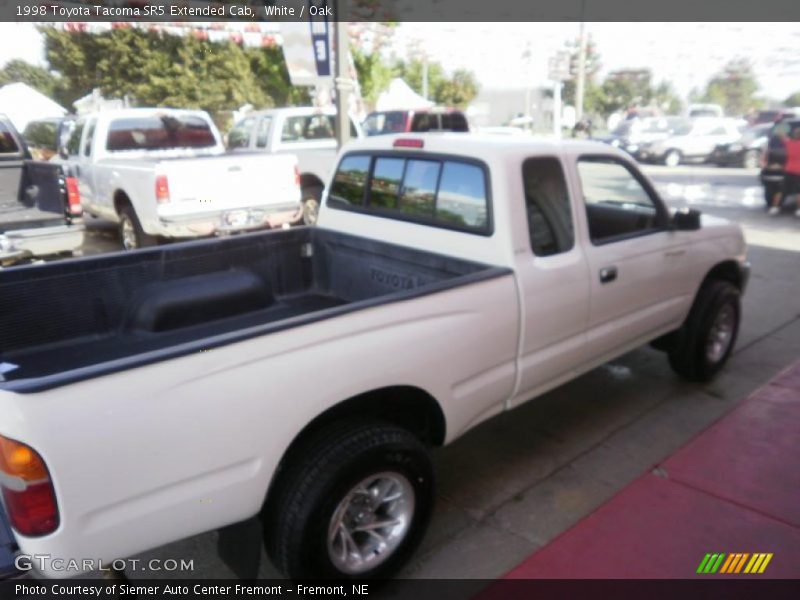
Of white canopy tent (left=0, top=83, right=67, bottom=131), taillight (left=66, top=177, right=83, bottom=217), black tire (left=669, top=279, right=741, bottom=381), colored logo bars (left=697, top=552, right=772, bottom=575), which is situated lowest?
colored logo bars (left=697, top=552, right=772, bottom=575)

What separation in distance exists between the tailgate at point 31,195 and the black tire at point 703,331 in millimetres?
6220

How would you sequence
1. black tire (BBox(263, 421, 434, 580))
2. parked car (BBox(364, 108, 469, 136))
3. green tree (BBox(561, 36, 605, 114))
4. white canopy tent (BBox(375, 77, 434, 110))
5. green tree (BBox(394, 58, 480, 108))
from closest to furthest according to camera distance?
black tire (BBox(263, 421, 434, 580))
parked car (BBox(364, 108, 469, 136))
white canopy tent (BBox(375, 77, 434, 110))
green tree (BBox(394, 58, 480, 108))
green tree (BBox(561, 36, 605, 114))

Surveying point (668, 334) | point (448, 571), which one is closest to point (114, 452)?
point (448, 571)

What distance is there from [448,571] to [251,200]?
228 inches

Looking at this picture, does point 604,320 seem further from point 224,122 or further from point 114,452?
point 224,122

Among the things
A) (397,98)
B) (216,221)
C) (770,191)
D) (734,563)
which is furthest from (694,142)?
(734,563)

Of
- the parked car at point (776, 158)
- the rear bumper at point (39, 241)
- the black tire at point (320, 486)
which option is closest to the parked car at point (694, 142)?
the parked car at point (776, 158)

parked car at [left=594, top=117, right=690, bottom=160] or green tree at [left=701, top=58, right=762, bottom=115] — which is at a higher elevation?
green tree at [left=701, top=58, right=762, bottom=115]

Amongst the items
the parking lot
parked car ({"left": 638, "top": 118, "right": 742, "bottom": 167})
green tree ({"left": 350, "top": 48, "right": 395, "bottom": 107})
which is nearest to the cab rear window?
the parking lot

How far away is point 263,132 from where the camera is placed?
11.6 meters

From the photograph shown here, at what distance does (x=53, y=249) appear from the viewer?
669 centimetres

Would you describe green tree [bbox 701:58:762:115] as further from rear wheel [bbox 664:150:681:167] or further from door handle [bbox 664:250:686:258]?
door handle [bbox 664:250:686:258]

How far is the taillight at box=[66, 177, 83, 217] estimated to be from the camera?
22.3 feet

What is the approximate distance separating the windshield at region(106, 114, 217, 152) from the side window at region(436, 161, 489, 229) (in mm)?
7436
